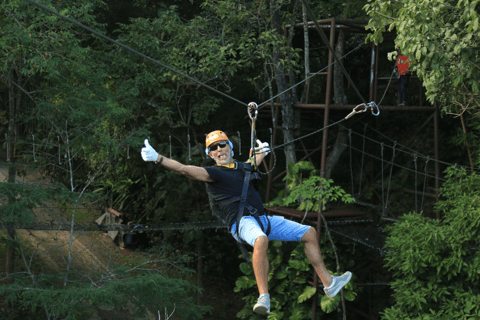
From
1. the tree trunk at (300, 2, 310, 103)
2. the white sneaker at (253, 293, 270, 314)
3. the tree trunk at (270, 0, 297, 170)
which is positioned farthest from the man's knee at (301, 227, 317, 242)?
the tree trunk at (270, 0, 297, 170)

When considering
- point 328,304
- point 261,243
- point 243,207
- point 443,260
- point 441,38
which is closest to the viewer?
point 261,243

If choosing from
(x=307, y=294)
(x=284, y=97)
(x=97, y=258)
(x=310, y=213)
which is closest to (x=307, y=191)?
(x=310, y=213)

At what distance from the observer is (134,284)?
8539 mm

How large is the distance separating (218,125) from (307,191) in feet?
17.0

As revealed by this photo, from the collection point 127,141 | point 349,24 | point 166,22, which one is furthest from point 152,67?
point 349,24

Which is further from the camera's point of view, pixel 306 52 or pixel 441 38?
pixel 306 52

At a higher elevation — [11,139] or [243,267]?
[11,139]

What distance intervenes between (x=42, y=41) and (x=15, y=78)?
1.73 meters

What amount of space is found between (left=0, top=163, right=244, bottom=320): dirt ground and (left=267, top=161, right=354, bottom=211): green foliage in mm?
4517

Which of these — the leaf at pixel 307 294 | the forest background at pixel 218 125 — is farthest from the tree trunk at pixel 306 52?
the leaf at pixel 307 294

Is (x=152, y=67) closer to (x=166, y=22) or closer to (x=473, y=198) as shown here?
(x=166, y=22)

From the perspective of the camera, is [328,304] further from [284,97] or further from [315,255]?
[315,255]

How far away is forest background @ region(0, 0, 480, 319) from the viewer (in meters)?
7.21

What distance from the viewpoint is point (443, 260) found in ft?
24.6
